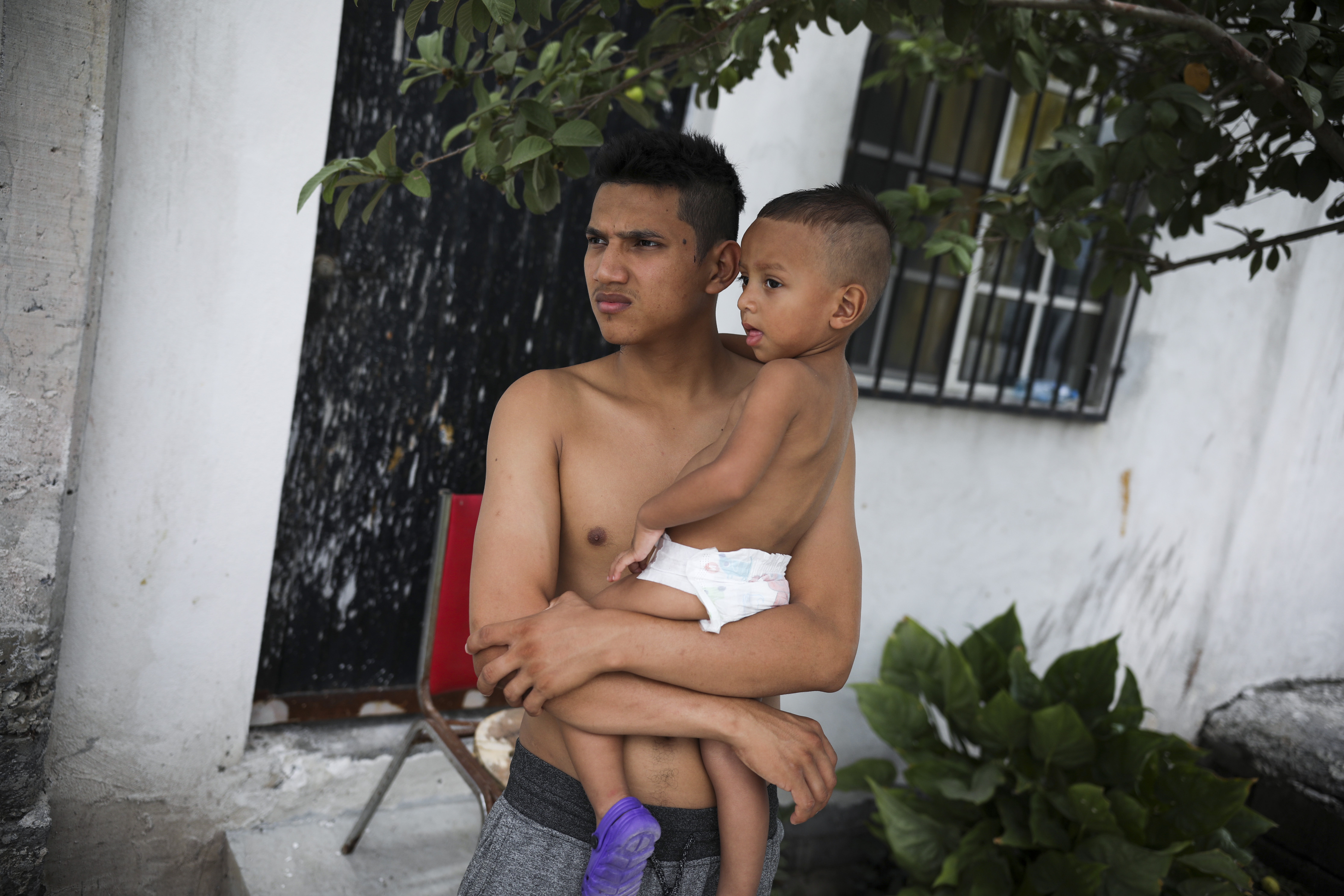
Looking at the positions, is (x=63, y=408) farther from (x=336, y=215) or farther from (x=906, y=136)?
(x=906, y=136)

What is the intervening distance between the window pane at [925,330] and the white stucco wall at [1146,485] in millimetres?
225

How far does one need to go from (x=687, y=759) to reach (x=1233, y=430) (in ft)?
13.2

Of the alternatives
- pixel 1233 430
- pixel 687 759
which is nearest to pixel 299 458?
pixel 687 759

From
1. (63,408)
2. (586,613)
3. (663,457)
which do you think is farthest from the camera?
(63,408)

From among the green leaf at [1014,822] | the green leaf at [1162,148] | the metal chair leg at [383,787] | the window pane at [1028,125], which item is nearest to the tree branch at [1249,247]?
the green leaf at [1162,148]

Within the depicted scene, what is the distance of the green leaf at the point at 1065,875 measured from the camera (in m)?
2.76

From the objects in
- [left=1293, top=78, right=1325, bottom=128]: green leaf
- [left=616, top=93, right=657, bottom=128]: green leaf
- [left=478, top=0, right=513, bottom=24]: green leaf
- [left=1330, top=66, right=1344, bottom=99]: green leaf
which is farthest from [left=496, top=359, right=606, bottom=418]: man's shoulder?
[left=1330, top=66, right=1344, bottom=99]: green leaf

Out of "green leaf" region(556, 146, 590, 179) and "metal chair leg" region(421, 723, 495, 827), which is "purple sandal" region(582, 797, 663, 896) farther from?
"green leaf" region(556, 146, 590, 179)

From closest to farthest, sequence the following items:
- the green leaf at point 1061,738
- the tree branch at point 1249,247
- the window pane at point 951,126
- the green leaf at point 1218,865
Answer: the tree branch at point 1249,247 → the green leaf at point 1218,865 → the green leaf at point 1061,738 → the window pane at point 951,126

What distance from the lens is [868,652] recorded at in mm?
3680

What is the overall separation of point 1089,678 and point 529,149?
2828 mm

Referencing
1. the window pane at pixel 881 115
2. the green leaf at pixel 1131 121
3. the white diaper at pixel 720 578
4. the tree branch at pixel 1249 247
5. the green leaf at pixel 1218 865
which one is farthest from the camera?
the window pane at pixel 881 115

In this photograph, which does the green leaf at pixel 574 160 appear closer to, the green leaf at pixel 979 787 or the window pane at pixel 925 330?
the window pane at pixel 925 330

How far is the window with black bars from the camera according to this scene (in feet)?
11.5
